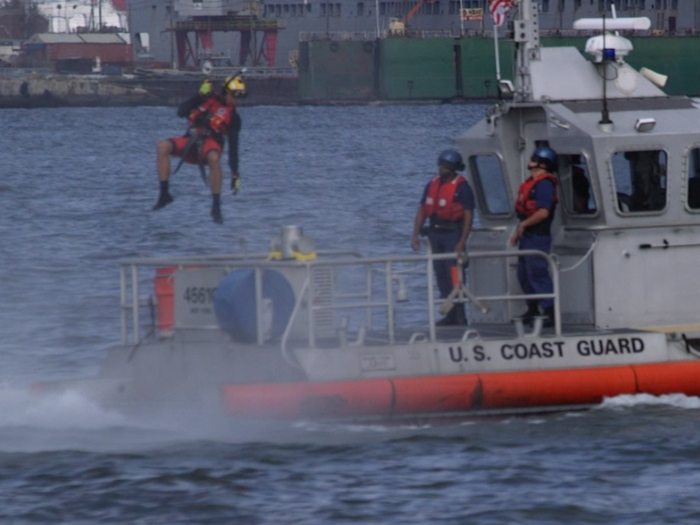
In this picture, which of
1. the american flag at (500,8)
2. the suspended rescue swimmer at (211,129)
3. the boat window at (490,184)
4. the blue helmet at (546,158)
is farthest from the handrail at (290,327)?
the american flag at (500,8)

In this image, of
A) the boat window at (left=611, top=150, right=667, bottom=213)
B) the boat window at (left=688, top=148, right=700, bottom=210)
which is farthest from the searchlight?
the boat window at (left=688, top=148, right=700, bottom=210)

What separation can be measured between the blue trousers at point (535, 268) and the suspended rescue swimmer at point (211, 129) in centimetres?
265

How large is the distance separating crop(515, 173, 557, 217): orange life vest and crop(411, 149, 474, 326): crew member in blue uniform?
0.44m

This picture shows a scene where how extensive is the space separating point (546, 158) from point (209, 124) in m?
2.90

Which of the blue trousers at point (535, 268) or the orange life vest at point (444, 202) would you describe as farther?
the orange life vest at point (444, 202)

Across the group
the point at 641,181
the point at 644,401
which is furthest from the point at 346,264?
the point at 644,401

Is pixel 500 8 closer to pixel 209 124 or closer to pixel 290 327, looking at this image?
pixel 290 327

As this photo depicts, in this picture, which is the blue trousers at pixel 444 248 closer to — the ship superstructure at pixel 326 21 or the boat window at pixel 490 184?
the boat window at pixel 490 184

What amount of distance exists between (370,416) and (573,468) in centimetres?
150

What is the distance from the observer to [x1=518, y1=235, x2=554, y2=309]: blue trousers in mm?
10539

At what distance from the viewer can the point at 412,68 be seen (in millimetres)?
84375

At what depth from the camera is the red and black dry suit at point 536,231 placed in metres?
10.4

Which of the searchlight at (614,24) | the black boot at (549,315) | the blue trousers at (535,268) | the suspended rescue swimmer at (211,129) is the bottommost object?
the black boot at (549,315)

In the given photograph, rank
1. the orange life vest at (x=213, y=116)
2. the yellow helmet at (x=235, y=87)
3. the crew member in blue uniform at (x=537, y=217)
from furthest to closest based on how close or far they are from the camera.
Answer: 1. the crew member in blue uniform at (x=537, y=217)
2. the orange life vest at (x=213, y=116)
3. the yellow helmet at (x=235, y=87)
